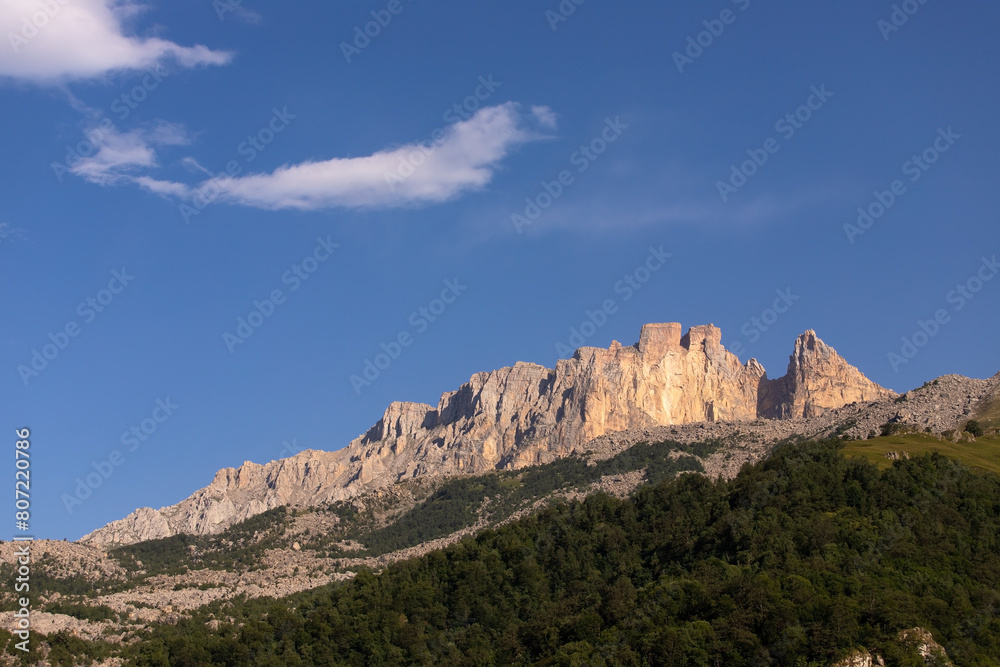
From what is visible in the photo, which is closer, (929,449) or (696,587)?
(696,587)

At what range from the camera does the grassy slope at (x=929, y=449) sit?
113 m

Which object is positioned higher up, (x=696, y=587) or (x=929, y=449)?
(x=929, y=449)

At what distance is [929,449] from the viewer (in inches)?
4670

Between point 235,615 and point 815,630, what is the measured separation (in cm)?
8280

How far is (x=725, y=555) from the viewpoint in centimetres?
9906

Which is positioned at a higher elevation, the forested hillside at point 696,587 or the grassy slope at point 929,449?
the grassy slope at point 929,449

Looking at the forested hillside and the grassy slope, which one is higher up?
the grassy slope

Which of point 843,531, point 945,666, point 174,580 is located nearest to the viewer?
point 945,666

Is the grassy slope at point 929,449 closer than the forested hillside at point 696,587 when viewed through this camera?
No

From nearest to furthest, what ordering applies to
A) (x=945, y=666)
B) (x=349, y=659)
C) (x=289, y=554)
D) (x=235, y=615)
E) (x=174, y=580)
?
(x=945, y=666), (x=349, y=659), (x=235, y=615), (x=174, y=580), (x=289, y=554)

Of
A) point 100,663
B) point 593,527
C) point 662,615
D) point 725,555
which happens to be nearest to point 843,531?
point 725,555

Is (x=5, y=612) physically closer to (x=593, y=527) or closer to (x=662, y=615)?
(x=593, y=527)

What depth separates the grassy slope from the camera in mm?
113000

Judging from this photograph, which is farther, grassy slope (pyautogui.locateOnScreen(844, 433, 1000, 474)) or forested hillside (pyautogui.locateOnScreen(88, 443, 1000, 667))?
grassy slope (pyautogui.locateOnScreen(844, 433, 1000, 474))
